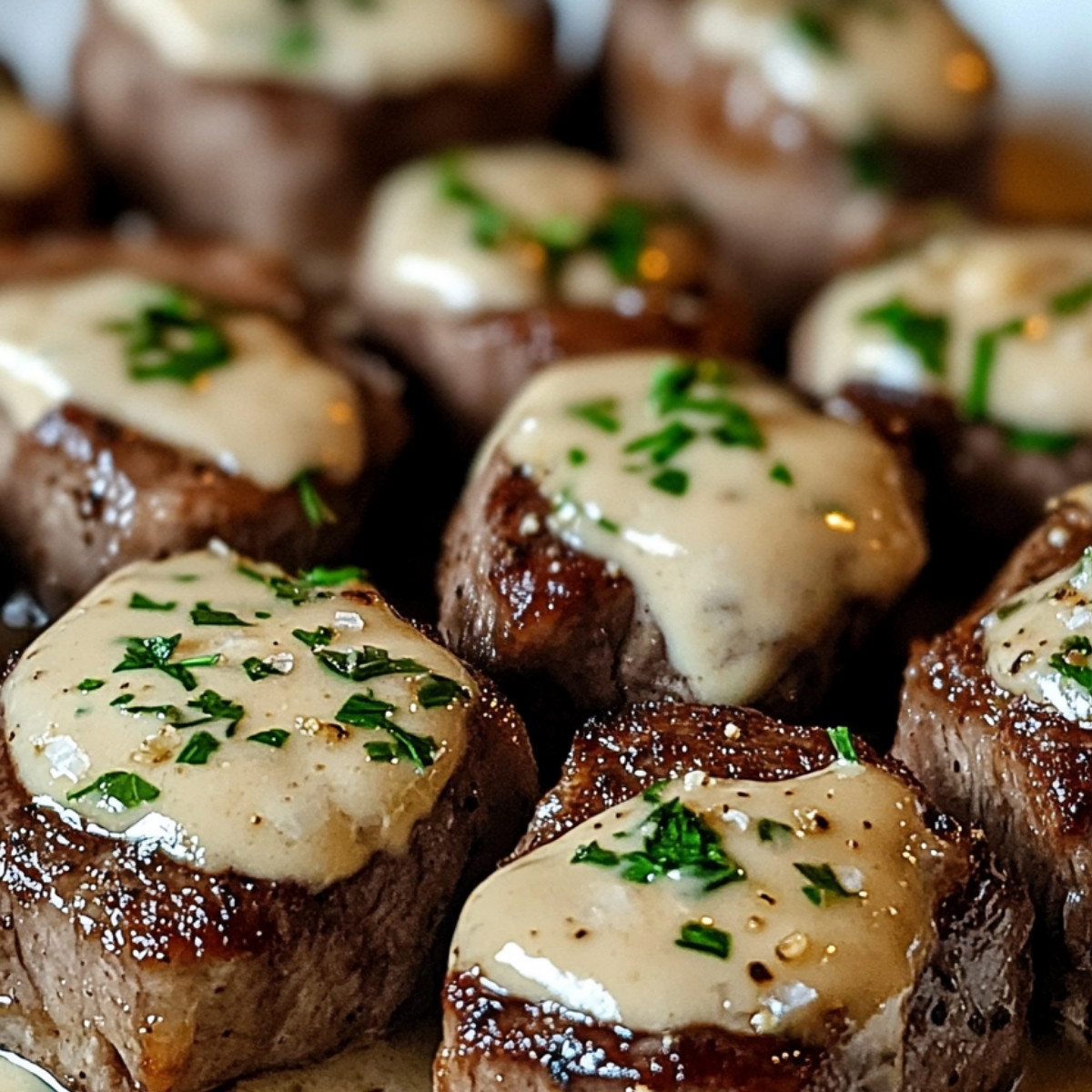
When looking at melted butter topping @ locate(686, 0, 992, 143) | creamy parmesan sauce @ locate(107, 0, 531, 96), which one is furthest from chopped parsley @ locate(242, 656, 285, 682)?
melted butter topping @ locate(686, 0, 992, 143)

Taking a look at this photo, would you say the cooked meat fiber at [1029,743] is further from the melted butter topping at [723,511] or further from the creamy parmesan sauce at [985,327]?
the creamy parmesan sauce at [985,327]

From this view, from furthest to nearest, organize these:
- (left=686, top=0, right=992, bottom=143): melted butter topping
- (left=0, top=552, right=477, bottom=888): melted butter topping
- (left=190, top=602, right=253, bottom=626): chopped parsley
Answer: (left=686, top=0, right=992, bottom=143): melted butter topping, (left=190, top=602, right=253, bottom=626): chopped parsley, (left=0, top=552, right=477, bottom=888): melted butter topping

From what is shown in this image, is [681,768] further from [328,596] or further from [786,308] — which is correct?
[786,308]

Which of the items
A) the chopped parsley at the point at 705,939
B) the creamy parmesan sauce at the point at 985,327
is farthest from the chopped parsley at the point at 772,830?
the creamy parmesan sauce at the point at 985,327

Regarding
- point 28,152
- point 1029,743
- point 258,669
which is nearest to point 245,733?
point 258,669

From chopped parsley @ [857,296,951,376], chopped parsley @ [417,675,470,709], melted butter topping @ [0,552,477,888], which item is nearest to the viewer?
melted butter topping @ [0,552,477,888]

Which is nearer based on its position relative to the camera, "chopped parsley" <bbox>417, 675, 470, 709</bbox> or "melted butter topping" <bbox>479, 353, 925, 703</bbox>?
"chopped parsley" <bbox>417, 675, 470, 709</bbox>

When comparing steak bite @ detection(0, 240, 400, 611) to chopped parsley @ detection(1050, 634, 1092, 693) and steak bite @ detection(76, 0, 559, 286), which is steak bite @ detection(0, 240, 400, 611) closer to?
steak bite @ detection(76, 0, 559, 286)
